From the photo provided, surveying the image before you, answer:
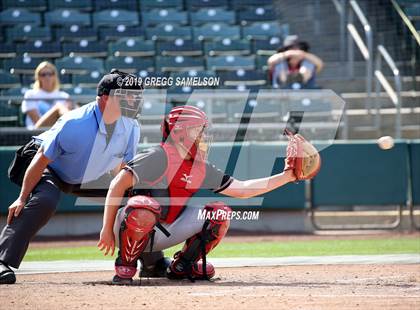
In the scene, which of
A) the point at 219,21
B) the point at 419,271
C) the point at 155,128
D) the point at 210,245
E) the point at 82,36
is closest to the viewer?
the point at 210,245

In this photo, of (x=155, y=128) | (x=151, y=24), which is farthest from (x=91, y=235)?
(x=151, y=24)

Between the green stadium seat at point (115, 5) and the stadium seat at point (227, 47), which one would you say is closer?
the stadium seat at point (227, 47)

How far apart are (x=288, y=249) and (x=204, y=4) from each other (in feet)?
25.1

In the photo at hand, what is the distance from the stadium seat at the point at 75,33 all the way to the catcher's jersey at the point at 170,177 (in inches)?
352


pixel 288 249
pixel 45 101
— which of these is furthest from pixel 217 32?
pixel 288 249

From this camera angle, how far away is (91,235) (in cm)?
1203

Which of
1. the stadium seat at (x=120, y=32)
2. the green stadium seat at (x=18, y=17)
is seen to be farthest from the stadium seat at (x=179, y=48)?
the green stadium seat at (x=18, y=17)

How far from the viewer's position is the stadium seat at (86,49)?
14.5 metres

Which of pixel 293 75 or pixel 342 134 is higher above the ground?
pixel 293 75

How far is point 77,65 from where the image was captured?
13.9m

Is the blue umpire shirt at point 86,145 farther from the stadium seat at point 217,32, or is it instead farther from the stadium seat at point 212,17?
the stadium seat at point 212,17

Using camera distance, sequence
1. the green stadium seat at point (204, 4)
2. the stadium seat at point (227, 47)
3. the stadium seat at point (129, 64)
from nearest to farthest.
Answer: the stadium seat at point (129, 64)
the stadium seat at point (227, 47)
the green stadium seat at point (204, 4)

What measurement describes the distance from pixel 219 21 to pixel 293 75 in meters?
3.27

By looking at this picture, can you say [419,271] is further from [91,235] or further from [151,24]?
[151,24]
